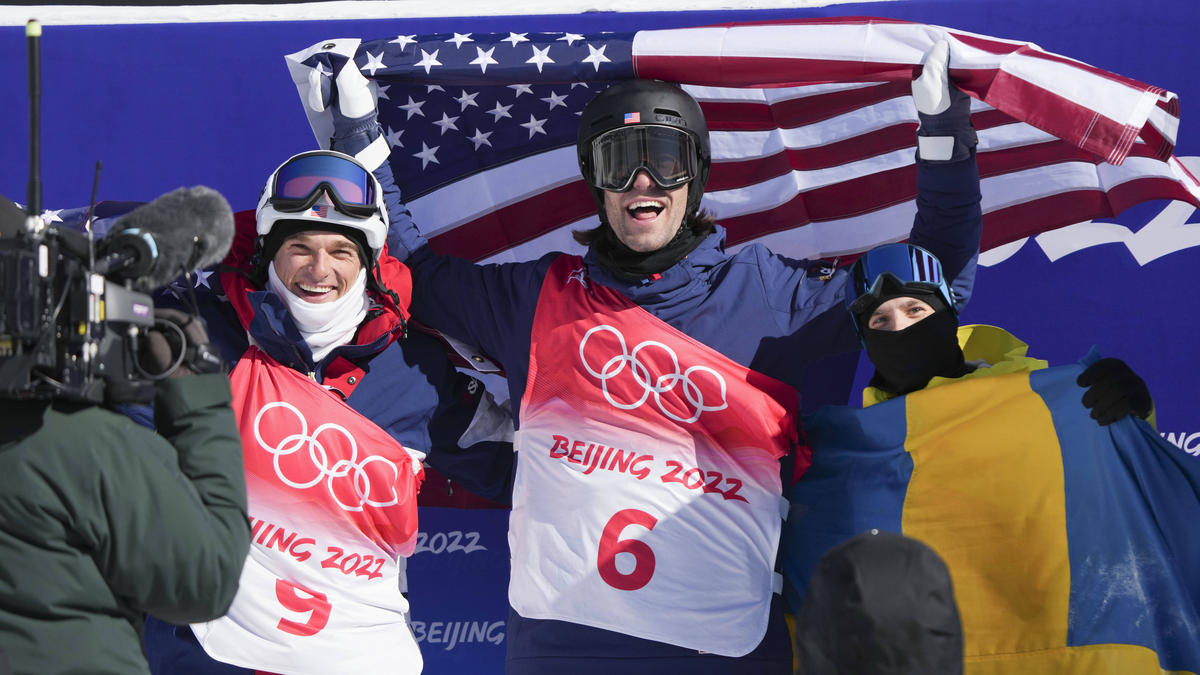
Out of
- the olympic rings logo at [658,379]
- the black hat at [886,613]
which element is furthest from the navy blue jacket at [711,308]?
the black hat at [886,613]

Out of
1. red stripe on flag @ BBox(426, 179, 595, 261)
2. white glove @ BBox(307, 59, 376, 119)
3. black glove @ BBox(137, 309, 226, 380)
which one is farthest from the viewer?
red stripe on flag @ BBox(426, 179, 595, 261)

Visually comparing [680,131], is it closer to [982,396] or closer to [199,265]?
[982,396]

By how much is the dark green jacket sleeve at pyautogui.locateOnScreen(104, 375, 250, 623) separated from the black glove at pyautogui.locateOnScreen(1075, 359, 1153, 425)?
2387 mm

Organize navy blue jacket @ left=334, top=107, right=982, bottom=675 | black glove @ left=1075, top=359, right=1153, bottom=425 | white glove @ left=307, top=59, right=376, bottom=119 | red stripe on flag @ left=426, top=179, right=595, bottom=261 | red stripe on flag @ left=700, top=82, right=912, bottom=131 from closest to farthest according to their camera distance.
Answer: black glove @ left=1075, top=359, right=1153, bottom=425 < navy blue jacket @ left=334, top=107, right=982, bottom=675 < white glove @ left=307, top=59, right=376, bottom=119 < red stripe on flag @ left=700, top=82, right=912, bottom=131 < red stripe on flag @ left=426, top=179, right=595, bottom=261

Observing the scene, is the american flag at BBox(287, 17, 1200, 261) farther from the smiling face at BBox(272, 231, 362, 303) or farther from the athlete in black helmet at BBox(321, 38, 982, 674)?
the smiling face at BBox(272, 231, 362, 303)

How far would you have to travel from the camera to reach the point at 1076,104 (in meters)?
3.51

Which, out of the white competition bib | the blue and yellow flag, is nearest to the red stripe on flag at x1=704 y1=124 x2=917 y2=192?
the blue and yellow flag

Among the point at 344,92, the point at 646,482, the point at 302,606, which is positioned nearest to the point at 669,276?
the point at 646,482

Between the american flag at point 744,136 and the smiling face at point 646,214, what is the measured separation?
0.42 m

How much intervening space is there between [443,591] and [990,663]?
2322 mm

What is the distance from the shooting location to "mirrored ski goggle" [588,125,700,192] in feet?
12.6

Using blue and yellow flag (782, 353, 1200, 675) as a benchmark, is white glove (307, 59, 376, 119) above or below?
above

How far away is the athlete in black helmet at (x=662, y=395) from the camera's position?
3658 millimetres

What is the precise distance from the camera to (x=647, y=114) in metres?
3.84
